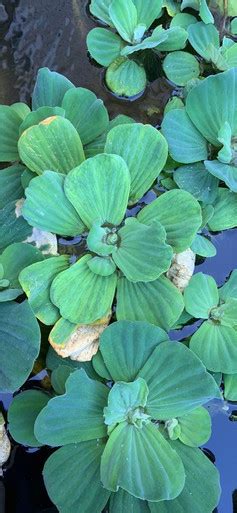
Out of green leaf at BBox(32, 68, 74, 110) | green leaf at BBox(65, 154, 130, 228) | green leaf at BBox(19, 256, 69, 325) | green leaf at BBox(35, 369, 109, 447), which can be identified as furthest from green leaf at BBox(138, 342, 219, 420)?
green leaf at BBox(32, 68, 74, 110)

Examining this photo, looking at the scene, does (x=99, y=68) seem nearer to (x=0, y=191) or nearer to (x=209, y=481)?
(x=0, y=191)

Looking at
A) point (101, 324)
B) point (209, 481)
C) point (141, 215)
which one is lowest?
point (209, 481)

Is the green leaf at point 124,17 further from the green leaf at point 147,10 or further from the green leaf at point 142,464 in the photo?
the green leaf at point 142,464

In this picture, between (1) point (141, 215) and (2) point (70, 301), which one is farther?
(1) point (141, 215)

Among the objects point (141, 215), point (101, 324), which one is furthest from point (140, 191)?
point (101, 324)

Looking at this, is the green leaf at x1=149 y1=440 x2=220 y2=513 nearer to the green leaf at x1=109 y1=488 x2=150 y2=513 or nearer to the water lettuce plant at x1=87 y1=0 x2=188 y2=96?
the green leaf at x1=109 y1=488 x2=150 y2=513

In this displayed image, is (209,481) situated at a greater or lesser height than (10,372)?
lesser
